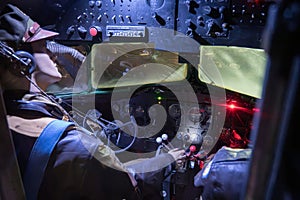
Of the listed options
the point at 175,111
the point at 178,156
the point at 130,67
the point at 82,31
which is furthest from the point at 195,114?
the point at 82,31

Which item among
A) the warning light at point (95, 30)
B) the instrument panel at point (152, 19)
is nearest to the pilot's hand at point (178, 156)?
the instrument panel at point (152, 19)

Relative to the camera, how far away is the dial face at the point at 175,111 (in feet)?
10.0

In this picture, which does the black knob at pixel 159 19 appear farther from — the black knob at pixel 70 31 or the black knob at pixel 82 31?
the black knob at pixel 70 31

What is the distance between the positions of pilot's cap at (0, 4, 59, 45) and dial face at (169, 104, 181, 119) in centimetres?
171

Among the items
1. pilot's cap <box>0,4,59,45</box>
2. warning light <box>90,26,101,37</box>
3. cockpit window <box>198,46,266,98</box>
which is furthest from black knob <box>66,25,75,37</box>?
cockpit window <box>198,46,266,98</box>

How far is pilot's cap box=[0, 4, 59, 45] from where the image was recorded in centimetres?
151

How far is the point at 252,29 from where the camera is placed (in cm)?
211

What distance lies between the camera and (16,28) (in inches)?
60.2

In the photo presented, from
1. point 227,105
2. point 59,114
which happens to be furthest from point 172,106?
point 59,114

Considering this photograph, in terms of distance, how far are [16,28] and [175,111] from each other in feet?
6.27

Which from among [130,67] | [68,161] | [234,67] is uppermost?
[234,67]

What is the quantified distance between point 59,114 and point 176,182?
152cm

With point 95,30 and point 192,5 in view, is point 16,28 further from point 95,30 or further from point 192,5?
point 192,5

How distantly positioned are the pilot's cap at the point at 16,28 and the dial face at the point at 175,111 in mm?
1708
